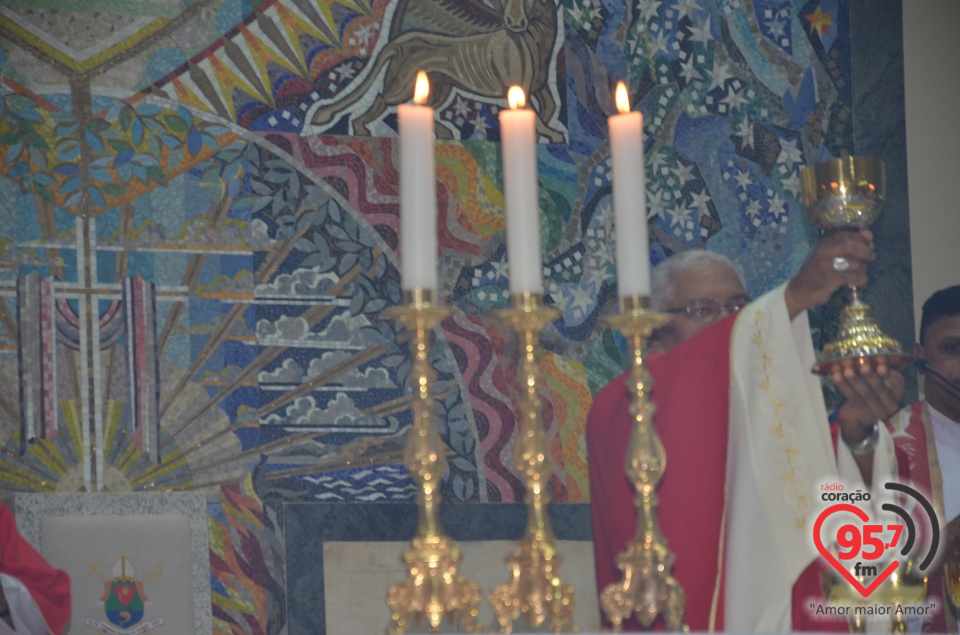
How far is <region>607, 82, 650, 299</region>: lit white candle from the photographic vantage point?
2477 mm

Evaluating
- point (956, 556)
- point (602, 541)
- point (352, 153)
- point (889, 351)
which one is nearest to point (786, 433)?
point (889, 351)

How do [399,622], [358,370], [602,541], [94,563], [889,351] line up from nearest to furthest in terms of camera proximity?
[399,622] < [889,351] < [602,541] < [94,563] < [358,370]

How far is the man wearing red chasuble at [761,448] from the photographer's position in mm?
3043

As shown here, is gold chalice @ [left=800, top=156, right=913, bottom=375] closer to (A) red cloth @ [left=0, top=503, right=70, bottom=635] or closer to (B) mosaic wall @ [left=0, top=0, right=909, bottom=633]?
(B) mosaic wall @ [left=0, top=0, right=909, bottom=633]

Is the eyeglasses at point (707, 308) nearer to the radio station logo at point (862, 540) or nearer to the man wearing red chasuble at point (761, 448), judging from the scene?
the man wearing red chasuble at point (761, 448)

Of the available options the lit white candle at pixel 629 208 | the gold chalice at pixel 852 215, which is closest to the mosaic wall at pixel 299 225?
the gold chalice at pixel 852 215

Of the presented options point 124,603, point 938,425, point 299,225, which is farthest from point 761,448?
point 124,603

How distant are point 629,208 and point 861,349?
0.61 m

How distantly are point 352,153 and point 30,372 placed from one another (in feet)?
4.06

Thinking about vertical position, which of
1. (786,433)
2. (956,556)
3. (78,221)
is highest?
(78,221)

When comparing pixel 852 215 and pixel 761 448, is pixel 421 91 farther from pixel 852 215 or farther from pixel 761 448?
pixel 761 448

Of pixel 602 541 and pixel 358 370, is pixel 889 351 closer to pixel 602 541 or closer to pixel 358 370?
pixel 602 541

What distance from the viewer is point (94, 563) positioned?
416cm

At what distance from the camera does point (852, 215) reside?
289 centimetres
